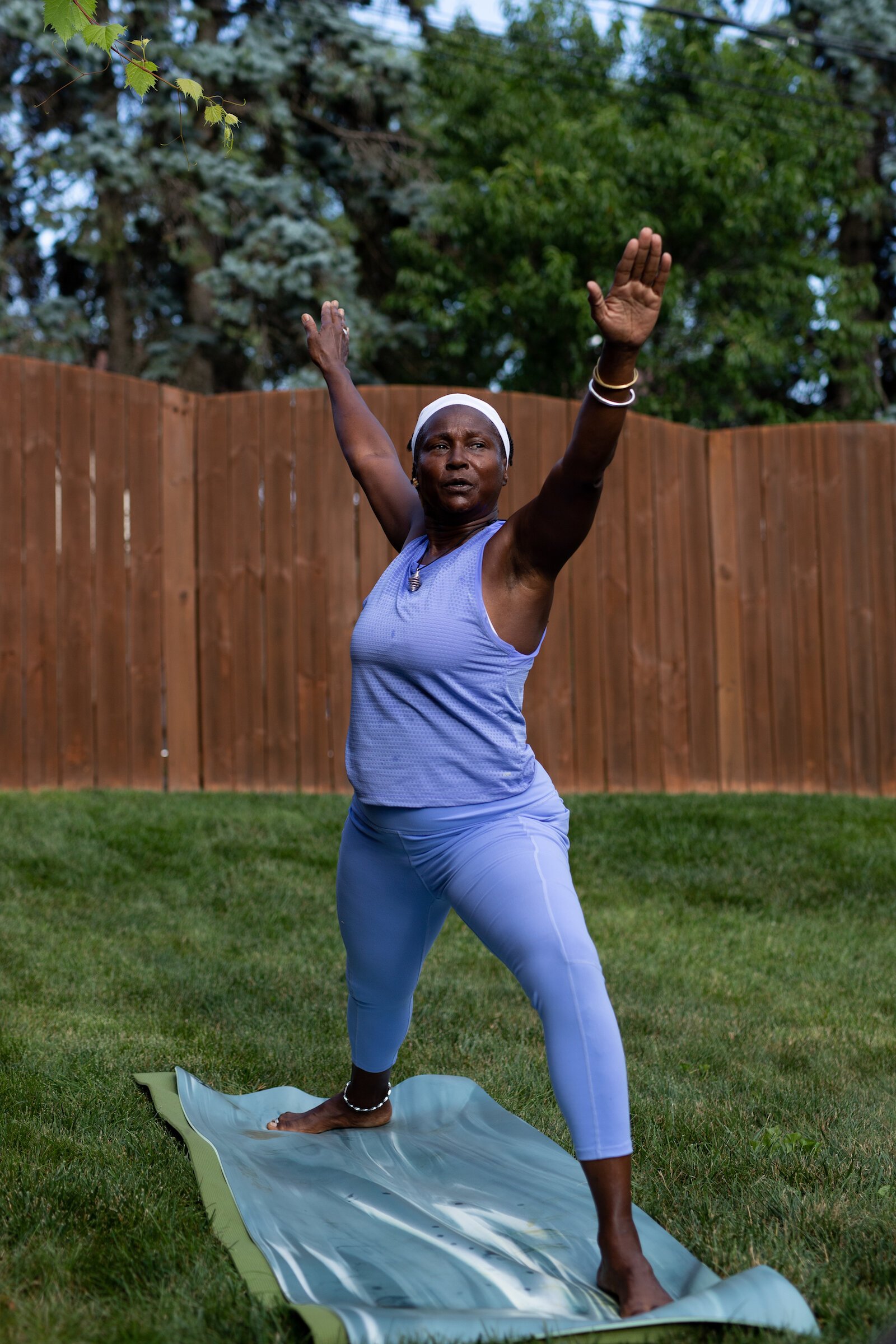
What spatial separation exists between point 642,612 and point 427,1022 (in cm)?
372

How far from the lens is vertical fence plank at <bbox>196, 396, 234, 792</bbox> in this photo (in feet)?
22.5

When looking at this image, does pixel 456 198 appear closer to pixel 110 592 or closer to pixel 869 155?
pixel 869 155

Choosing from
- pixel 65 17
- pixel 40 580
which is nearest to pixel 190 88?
pixel 65 17

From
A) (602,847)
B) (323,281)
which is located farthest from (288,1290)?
(323,281)

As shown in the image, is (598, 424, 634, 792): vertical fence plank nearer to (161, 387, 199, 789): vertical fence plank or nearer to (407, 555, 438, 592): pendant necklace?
(161, 387, 199, 789): vertical fence plank

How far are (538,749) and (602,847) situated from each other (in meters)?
0.94

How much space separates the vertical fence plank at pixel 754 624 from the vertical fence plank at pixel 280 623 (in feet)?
8.86

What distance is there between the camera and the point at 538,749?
7.07 m

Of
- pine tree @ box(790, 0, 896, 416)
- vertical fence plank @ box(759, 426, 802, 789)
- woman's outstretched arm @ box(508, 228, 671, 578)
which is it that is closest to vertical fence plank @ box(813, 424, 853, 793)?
vertical fence plank @ box(759, 426, 802, 789)

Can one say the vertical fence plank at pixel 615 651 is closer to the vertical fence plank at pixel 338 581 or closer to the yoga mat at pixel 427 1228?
the vertical fence plank at pixel 338 581

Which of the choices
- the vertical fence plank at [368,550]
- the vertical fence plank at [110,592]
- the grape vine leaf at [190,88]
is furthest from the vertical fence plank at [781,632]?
the grape vine leaf at [190,88]

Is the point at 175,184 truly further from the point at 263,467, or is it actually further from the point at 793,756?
the point at 793,756

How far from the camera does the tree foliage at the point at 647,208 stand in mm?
12172

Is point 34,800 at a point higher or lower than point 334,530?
lower
